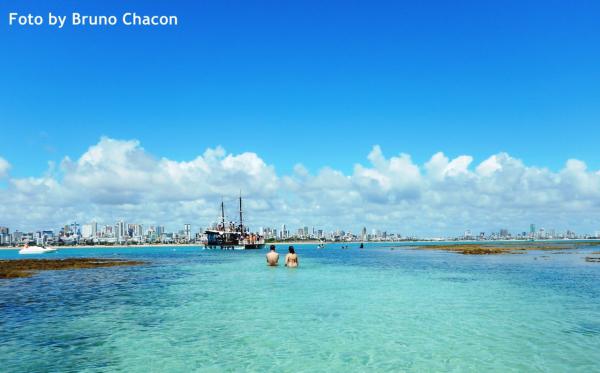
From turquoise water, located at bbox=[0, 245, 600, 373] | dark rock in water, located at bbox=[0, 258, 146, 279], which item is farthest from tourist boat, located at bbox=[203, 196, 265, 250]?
turquoise water, located at bbox=[0, 245, 600, 373]

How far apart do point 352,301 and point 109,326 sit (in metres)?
14.5

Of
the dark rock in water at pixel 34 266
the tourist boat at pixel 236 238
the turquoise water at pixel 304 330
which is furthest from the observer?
the tourist boat at pixel 236 238

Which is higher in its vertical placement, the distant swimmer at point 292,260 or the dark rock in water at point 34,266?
the distant swimmer at point 292,260

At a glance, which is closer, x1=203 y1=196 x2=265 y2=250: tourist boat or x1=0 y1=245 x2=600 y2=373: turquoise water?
x1=0 y1=245 x2=600 y2=373: turquoise water

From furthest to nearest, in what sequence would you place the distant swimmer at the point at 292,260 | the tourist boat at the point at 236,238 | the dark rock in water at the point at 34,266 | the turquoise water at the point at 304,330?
the tourist boat at the point at 236,238, the distant swimmer at the point at 292,260, the dark rock in water at the point at 34,266, the turquoise water at the point at 304,330

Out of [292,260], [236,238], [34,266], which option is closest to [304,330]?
[292,260]

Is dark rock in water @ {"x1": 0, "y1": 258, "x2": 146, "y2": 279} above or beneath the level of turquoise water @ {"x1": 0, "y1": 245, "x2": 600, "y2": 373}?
beneath

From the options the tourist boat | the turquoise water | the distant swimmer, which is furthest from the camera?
the tourist boat

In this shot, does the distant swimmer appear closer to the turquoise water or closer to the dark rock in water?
the turquoise water

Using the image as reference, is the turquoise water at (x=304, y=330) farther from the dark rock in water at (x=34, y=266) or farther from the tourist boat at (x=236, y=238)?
the tourist boat at (x=236, y=238)

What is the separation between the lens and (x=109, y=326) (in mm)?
20859

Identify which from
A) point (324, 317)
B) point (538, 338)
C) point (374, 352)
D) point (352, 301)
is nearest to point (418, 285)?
point (352, 301)

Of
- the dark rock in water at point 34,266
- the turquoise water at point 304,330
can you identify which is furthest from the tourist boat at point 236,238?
the turquoise water at point 304,330

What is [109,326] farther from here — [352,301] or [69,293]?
[69,293]
